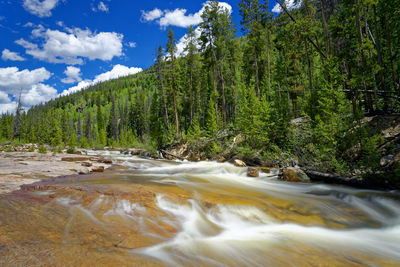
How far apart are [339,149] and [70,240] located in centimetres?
1118

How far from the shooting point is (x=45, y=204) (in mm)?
4594

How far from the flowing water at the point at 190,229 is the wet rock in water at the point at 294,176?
9.04ft

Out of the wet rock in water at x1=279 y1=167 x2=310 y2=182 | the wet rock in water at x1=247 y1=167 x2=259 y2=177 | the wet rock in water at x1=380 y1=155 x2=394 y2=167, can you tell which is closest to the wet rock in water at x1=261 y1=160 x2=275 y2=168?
the wet rock in water at x1=247 y1=167 x2=259 y2=177

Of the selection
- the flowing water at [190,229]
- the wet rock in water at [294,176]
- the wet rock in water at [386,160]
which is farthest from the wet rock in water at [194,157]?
the wet rock in water at [386,160]

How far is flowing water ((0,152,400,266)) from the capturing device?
117 inches

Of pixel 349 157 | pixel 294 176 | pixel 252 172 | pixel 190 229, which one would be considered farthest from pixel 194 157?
pixel 190 229

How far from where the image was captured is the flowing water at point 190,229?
9.74 feet

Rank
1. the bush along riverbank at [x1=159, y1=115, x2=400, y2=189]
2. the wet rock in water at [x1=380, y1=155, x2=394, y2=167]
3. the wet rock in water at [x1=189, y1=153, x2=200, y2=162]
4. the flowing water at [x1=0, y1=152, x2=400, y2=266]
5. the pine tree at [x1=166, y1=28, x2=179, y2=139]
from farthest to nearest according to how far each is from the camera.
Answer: the pine tree at [x1=166, y1=28, x2=179, y2=139] < the wet rock in water at [x1=189, y1=153, x2=200, y2=162] < the bush along riverbank at [x1=159, y1=115, x2=400, y2=189] < the wet rock in water at [x1=380, y1=155, x2=394, y2=167] < the flowing water at [x1=0, y1=152, x2=400, y2=266]

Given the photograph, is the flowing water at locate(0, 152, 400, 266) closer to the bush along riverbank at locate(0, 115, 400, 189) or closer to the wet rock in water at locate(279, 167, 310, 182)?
the bush along riverbank at locate(0, 115, 400, 189)

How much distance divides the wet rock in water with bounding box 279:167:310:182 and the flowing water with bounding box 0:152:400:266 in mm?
2755

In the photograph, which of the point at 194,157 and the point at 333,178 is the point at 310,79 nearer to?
the point at 333,178

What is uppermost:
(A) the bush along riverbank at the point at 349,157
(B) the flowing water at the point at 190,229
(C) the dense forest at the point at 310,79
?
(C) the dense forest at the point at 310,79

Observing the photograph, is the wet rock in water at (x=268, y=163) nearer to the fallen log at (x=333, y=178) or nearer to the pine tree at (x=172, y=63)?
the fallen log at (x=333, y=178)

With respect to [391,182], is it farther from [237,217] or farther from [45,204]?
[45,204]
